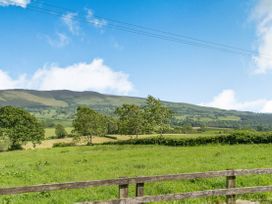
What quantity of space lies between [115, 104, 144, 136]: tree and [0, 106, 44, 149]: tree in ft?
110

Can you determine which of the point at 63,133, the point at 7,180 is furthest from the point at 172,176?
the point at 63,133

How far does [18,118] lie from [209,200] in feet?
353

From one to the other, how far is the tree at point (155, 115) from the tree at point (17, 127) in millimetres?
40023

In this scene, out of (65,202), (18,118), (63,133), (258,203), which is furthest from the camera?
(63,133)

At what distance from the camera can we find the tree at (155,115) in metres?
143

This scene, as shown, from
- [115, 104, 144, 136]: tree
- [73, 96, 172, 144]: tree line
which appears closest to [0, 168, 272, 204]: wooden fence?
[73, 96, 172, 144]: tree line

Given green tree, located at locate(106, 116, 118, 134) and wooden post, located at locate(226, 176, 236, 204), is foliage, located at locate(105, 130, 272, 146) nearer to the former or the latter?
wooden post, located at locate(226, 176, 236, 204)

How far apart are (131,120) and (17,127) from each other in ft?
139

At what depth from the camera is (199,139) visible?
7150cm

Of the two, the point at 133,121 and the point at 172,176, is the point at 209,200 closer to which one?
the point at 172,176

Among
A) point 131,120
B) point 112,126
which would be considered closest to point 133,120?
point 131,120

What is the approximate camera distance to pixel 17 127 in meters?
116

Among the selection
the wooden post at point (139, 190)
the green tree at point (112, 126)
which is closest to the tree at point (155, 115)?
the green tree at point (112, 126)

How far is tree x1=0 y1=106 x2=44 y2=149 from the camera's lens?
376 ft
